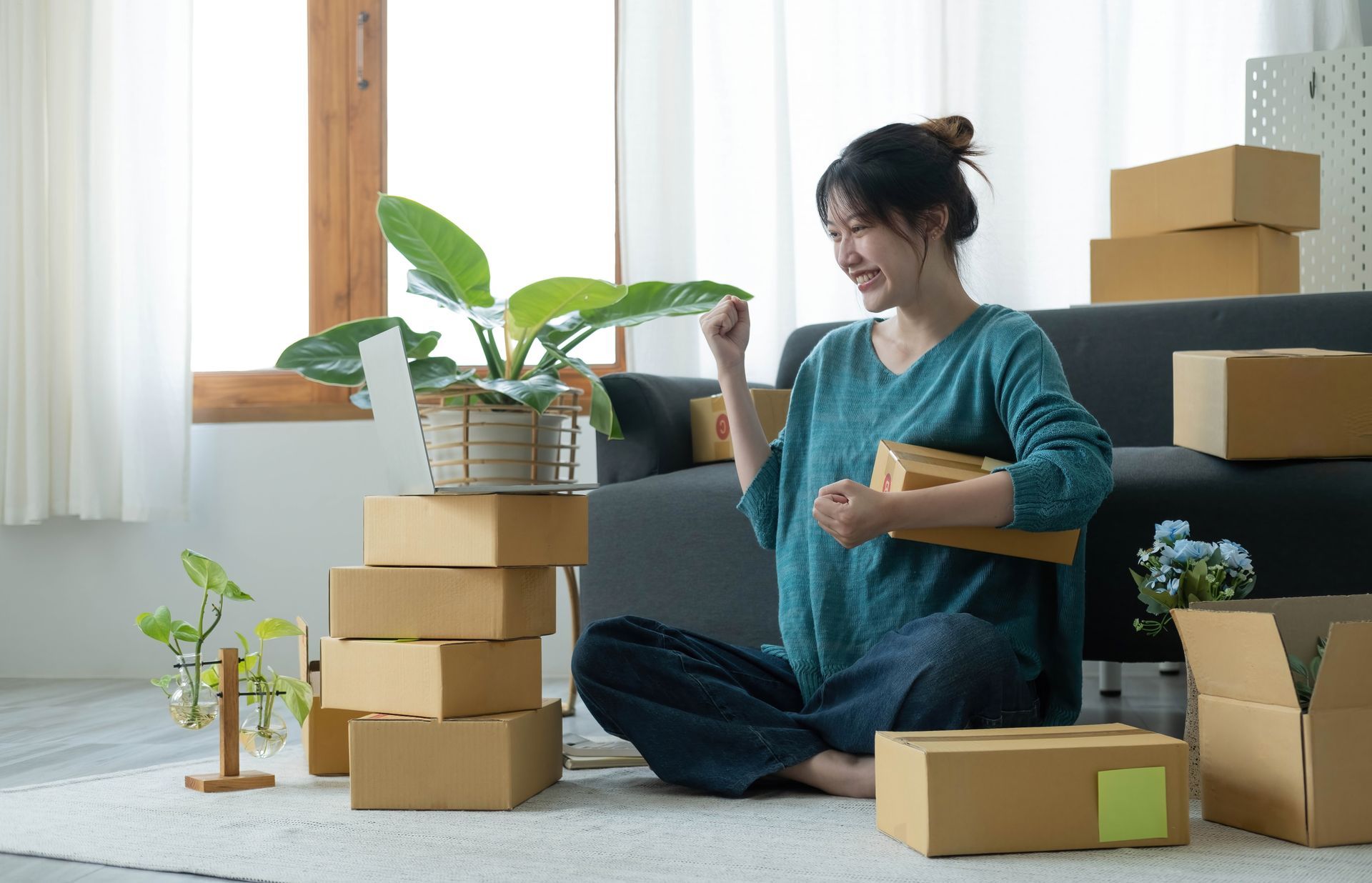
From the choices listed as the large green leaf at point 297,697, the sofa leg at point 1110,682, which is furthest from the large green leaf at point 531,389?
the sofa leg at point 1110,682

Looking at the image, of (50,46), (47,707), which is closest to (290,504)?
(47,707)

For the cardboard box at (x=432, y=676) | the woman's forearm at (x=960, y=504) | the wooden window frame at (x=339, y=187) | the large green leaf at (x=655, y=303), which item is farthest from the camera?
the wooden window frame at (x=339, y=187)

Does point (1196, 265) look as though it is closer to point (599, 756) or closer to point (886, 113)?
point (886, 113)

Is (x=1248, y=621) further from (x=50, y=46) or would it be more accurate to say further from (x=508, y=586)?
(x=50, y=46)

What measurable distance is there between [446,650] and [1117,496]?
0.92 metres

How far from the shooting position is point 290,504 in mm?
2932

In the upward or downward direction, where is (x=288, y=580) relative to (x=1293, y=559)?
Answer: downward

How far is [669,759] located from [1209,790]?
22.9 inches

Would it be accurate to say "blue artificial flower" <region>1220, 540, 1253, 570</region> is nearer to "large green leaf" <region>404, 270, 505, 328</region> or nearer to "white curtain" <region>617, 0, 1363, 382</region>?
"large green leaf" <region>404, 270, 505, 328</region>

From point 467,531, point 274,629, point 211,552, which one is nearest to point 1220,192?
point 467,531

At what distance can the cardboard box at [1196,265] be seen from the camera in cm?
218

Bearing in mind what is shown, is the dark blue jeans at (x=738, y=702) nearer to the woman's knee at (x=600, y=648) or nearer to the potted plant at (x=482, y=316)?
the woman's knee at (x=600, y=648)

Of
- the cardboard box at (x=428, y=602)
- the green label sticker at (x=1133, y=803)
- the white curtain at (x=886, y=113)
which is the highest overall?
the white curtain at (x=886, y=113)

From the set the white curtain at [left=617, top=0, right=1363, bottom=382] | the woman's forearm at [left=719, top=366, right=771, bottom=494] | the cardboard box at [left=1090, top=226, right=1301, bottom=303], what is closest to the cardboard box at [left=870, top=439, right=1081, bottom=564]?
the woman's forearm at [left=719, top=366, right=771, bottom=494]
